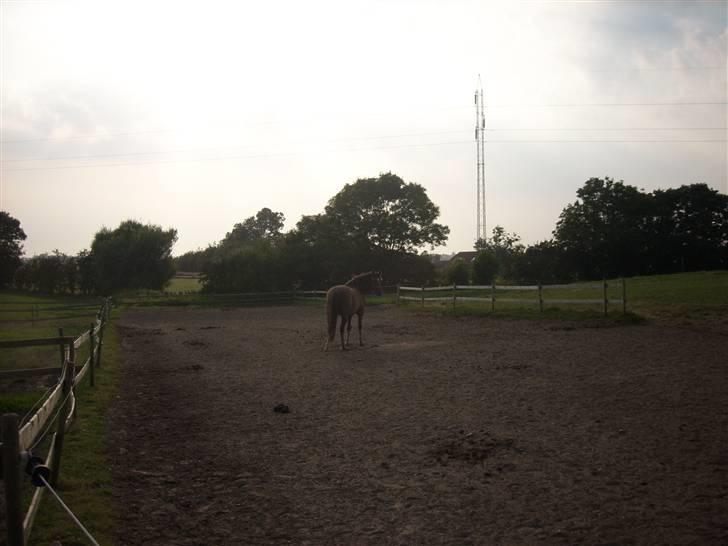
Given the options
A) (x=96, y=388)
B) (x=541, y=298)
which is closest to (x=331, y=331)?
(x=96, y=388)

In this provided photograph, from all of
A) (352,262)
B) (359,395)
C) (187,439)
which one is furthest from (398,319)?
(352,262)

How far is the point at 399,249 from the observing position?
54.1m

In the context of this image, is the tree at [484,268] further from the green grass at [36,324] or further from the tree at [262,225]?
the tree at [262,225]

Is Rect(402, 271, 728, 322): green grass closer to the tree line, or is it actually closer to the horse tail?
the horse tail

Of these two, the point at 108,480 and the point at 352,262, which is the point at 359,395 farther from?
the point at 352,262

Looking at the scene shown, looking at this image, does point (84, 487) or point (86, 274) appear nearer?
point (84, 487)

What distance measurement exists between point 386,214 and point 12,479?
5108cm

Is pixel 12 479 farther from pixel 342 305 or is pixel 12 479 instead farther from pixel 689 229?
pixel 689 229

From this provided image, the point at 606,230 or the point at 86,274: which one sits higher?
the point at 606,230

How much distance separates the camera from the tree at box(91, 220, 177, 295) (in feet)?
161

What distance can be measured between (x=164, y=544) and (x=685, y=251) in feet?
175

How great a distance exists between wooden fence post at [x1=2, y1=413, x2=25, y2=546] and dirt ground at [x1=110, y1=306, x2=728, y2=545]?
1381 mm

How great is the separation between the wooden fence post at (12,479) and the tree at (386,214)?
1933 inches

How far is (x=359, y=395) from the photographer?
9.25 m
